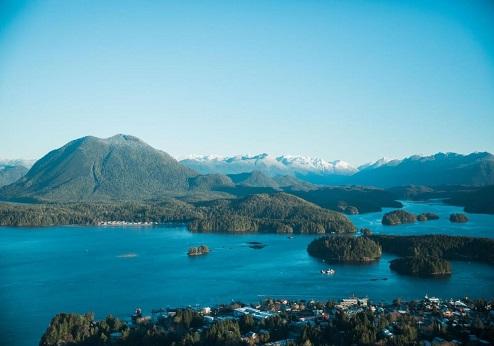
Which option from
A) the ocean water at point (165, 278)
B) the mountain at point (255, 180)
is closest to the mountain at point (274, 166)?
the mountain at point (255, 180)

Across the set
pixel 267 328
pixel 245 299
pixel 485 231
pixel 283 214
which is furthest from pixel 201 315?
pixel 283 214

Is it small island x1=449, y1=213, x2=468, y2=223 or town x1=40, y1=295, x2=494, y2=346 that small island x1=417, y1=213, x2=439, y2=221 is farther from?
town x1=40, y1=295, x2=494, y2=346

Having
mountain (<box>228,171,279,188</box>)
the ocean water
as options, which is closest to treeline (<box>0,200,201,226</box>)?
the ocean water

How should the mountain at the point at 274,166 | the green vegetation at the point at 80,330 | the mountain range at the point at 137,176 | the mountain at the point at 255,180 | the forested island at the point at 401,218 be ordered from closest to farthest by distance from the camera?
1. the green vegetation at the point at 80,330
2. the forested island at the point at 401,218
3. the mountain range at the point at 137,176
4. the mountain at the point at 255,180
5. the mountain at the point at 274,166

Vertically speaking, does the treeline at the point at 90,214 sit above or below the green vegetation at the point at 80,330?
above

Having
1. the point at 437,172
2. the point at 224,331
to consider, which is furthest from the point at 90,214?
the point at 437,172

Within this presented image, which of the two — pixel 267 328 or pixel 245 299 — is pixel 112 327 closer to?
pixel 267 328

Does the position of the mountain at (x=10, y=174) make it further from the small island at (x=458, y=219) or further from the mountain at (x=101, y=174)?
the small island at (x=458, y=219)
